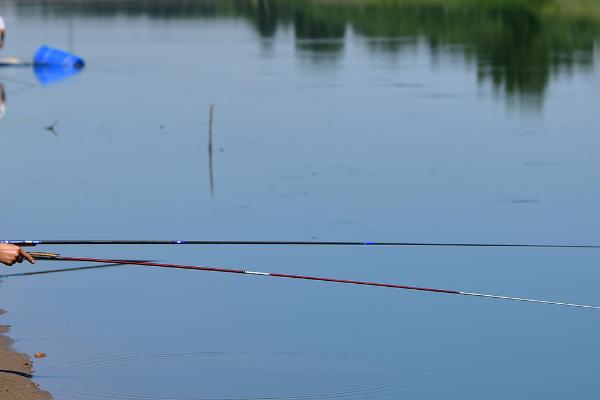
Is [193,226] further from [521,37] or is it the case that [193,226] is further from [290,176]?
[521,37]

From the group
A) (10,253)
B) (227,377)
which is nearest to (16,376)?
(227,377)

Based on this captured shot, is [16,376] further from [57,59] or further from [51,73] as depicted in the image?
[57,59]

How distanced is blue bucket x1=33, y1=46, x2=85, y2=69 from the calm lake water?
3.18 metres

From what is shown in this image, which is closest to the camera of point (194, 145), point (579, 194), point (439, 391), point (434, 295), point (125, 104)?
point (439, 391)

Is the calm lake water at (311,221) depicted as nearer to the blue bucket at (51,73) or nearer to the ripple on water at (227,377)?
the ripple on water at (227,377)

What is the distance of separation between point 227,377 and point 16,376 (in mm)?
2090

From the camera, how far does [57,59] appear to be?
5631 cm

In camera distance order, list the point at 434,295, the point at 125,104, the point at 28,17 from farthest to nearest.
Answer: the point at 28,17 < the point at 125,104 < the point at 434,295

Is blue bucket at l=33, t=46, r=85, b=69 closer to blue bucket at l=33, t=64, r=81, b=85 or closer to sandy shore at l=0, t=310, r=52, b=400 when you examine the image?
blue bucket at l=33, t=64, r=81, b=85

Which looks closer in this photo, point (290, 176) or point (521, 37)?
point (290, 176)

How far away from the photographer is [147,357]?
47.6ft

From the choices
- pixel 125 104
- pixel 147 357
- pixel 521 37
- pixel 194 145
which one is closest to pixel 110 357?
pixel 147 357

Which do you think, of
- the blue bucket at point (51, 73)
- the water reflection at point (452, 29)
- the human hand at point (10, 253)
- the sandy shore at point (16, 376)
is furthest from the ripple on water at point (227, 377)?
the blue bucket at point (51, 73)

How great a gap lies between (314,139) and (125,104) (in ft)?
35.8
